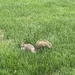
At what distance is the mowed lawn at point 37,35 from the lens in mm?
4484

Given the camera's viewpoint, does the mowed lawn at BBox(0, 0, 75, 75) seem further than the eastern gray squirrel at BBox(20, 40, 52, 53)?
No

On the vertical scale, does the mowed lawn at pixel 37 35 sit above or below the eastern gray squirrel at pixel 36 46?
below

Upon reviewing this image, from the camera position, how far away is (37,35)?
224 inches

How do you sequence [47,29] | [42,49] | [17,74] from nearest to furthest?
[17,74]
[42,49]
[47,29]

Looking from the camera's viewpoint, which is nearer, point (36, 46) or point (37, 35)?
point (36, 46)

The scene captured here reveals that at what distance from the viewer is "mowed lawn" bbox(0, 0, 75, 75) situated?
448 cm

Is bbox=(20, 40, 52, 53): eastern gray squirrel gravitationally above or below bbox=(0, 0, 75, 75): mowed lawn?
above

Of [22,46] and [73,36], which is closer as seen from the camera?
[22,46]

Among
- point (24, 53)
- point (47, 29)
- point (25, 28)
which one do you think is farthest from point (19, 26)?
point (24, 53)

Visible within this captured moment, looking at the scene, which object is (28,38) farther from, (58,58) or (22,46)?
(58,58)

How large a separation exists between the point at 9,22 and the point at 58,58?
2.19m

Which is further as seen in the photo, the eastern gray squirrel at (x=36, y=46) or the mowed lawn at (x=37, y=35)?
the eastern gray squirrel at (x=36, y=46)

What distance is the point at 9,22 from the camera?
648 centimetres

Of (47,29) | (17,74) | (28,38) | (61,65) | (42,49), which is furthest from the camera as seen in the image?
(47,29)
